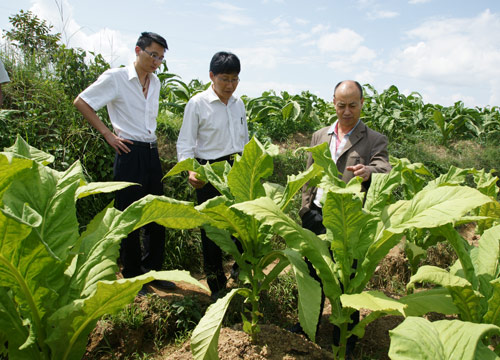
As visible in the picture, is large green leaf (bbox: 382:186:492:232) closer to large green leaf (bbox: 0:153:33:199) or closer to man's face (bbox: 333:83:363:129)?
man's face (bbox: 333:83:363:129)

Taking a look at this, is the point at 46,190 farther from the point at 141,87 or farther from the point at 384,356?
the point at 384,356

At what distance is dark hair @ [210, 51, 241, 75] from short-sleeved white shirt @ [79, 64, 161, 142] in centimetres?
71

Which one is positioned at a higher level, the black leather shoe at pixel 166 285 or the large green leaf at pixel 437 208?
the large green leaf at pixel 437 208

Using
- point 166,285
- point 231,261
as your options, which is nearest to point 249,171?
point 166,285

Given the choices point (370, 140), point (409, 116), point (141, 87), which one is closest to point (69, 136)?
point (141, 87)

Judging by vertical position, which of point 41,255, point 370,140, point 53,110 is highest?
point 53,110

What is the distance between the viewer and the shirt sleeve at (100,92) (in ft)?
10.4

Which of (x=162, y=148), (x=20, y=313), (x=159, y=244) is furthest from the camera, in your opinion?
(x=162, y=148)

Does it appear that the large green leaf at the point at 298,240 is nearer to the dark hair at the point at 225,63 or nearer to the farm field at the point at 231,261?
the farm field at the point at 231,261

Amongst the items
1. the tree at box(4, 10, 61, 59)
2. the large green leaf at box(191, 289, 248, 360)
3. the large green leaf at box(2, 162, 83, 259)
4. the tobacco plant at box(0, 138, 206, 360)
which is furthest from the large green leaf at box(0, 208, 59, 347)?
the tree at box(4, 10, 61, 59)

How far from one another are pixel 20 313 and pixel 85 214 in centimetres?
271

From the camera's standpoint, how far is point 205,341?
70.3 inches

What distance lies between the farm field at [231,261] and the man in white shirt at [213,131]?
0.38 meters

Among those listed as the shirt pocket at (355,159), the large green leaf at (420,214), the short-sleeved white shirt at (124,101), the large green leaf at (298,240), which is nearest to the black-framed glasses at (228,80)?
the short-sleeved white shirt at (124,101)
